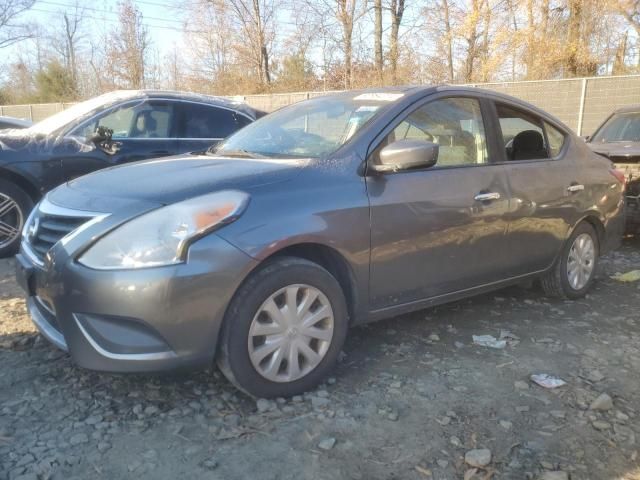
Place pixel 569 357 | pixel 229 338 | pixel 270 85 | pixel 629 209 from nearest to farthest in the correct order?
pixel 229 338 → pixel 569 357 → pixel 629 209 → pixel 270 85

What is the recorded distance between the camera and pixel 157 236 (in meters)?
2.51

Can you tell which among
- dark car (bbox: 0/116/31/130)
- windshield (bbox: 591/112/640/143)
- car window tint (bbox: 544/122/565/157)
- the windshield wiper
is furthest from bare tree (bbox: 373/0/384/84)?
the windshield wiper

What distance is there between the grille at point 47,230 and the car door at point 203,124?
3294 mm

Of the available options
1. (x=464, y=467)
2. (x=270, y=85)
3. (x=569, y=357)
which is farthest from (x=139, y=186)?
(x=270, y=85)

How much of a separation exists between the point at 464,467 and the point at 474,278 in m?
1.58

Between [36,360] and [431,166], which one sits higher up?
[431,166]

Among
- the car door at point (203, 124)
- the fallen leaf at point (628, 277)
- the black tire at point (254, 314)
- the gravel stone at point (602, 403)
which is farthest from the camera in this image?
the car door at point (203, 124)

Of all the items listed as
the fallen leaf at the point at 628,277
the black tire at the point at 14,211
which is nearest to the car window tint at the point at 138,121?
the black tire at the point at 14,211

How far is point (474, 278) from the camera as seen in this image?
3.74 m

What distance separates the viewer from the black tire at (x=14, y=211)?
17.6 ft

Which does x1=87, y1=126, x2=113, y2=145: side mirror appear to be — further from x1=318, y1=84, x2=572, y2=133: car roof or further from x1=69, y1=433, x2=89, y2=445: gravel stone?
x1=69, y1=433, x2=89, y2=445: gravel stone

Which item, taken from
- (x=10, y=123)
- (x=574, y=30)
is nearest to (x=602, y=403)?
(x=10, y=123)

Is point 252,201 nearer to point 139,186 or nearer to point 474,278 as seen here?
point 139,186

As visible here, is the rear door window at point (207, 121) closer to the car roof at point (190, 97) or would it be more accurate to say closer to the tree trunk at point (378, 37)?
the car roof at point (190, 97)
